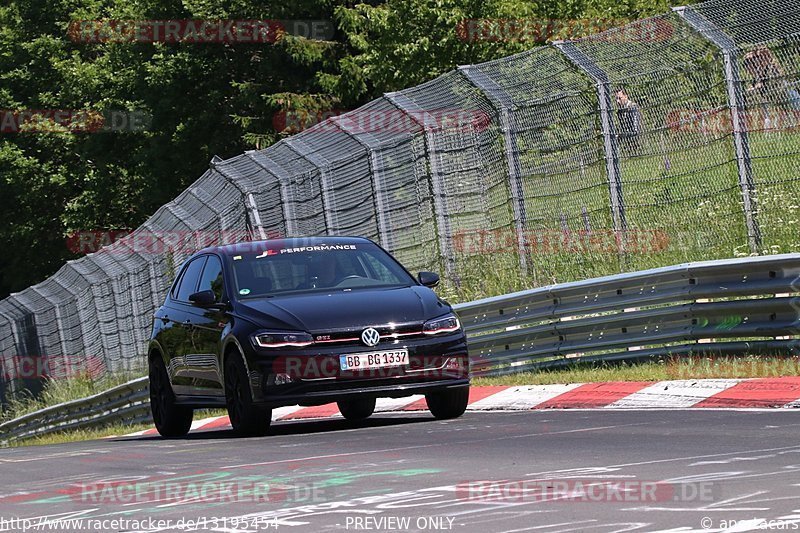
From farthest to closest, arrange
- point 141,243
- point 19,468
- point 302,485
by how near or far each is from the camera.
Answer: point 141,243 → point 19,468 → point 302,485

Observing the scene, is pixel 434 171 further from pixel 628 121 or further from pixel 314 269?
pixel 314 269

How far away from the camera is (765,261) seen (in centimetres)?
1304

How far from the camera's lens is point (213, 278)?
13.7 meters

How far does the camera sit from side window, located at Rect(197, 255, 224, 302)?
13406 mm

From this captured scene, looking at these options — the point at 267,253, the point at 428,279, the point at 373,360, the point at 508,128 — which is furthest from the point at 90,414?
the point at 373,360

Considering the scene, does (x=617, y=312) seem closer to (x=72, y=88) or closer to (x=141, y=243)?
(x=141, y=243)

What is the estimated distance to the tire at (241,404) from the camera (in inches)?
482

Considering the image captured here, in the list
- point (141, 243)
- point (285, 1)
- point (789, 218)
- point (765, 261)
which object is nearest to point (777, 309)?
point (765, 261)

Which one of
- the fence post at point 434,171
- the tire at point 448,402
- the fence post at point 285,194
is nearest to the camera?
the tire at point 448,402

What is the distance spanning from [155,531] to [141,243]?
69.4 ft

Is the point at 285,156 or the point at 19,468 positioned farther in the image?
the point at 285,156

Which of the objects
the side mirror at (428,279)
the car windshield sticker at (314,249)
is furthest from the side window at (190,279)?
the side mirror at (428,279)

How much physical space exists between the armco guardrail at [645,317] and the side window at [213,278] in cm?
325

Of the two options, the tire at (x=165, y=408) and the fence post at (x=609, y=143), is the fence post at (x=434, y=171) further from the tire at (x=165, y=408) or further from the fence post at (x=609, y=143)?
the tire at (x=165, y=408)
